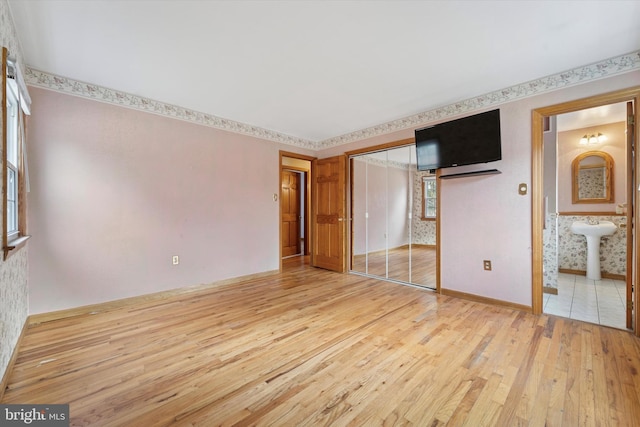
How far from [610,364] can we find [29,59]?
17.8ft

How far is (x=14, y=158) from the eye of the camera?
214 cm

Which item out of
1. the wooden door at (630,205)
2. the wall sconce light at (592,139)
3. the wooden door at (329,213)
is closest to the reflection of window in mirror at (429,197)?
the wooden door at (329,213)

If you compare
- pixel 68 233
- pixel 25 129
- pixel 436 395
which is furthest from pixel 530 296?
pixel 25 129

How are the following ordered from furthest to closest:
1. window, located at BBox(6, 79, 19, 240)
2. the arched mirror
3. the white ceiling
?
the arched mirror, window, located at BBox(6, 79, 19, 240), the white ceiling

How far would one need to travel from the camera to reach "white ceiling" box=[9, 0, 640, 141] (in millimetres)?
1812

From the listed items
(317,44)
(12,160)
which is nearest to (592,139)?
(317,44)

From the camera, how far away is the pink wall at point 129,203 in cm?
263

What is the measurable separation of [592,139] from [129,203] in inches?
276

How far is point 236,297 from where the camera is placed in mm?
3359

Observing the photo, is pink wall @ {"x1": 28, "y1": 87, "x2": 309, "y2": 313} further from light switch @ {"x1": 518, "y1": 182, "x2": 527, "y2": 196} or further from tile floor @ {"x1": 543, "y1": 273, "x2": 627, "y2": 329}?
tile floor @ {"x1": 543, "y1": 273, "x2": 627, "y2": 329}

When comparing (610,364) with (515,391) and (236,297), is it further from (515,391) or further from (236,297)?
(236,297)

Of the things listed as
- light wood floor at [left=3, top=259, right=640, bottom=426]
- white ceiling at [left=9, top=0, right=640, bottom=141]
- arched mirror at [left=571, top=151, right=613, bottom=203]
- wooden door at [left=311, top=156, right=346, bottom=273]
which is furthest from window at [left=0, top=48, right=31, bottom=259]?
arched mirror at [left=571, top=151, right=613, bottom=203]

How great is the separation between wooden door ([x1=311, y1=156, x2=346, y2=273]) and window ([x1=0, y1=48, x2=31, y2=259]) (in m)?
3.86

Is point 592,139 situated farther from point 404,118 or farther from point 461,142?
point 404,118
